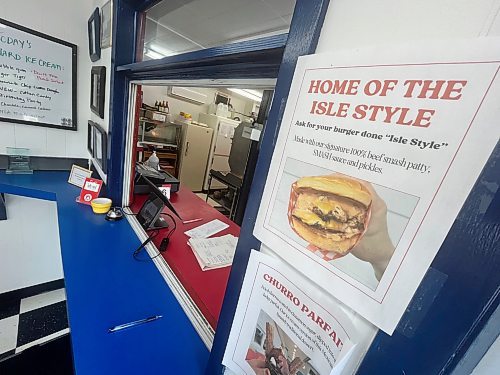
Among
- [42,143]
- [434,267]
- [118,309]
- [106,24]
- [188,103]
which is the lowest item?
[118,309]

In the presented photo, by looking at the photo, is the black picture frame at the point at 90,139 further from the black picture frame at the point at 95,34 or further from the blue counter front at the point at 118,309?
the blue counter front at the point at 118,309

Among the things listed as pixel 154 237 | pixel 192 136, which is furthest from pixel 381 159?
pixel 192 136

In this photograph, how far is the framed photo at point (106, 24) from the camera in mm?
1183

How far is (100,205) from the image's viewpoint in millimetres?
1231

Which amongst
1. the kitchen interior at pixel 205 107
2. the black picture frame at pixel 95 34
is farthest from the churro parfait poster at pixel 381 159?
the black picture frame at pixel 95 34

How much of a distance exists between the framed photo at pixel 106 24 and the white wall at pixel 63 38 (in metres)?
0.31

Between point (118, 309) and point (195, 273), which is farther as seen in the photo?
point (195, 273)

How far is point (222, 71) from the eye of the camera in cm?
55

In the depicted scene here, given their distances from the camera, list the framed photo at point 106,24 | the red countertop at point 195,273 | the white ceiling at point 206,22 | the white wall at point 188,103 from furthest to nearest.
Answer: the white wall at point 188,103
the framed photo at point 106,24
the white ceiling at point 206,22
the red countertop at point 195,273

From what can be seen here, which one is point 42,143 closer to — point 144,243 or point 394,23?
point 144,243

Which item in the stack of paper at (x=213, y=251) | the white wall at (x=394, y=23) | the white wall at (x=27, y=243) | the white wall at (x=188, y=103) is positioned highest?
the white wall at (x=188, y=103)

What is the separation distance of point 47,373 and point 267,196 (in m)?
1.52

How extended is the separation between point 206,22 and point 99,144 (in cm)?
94

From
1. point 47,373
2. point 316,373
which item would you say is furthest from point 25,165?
point 316,373
